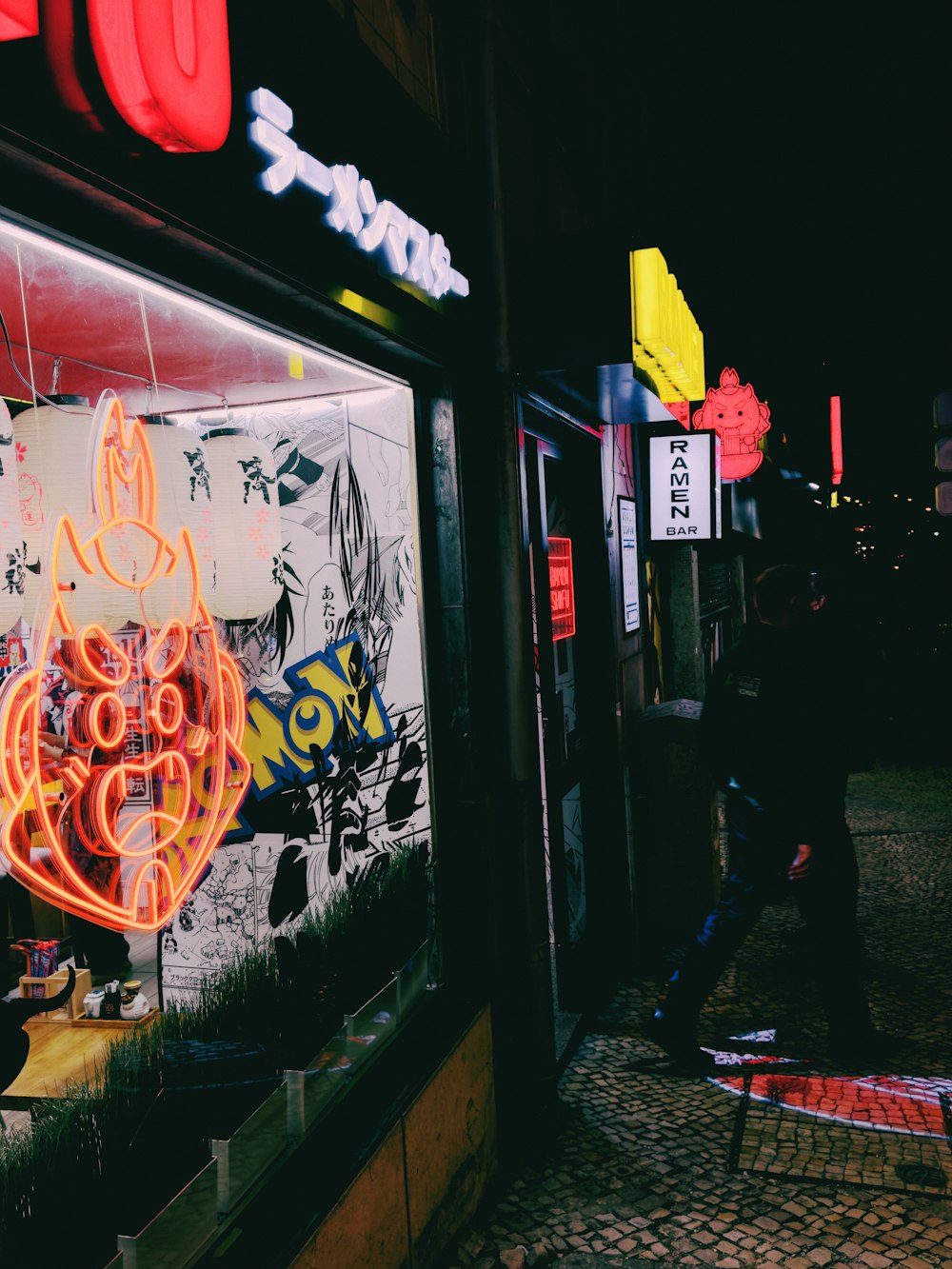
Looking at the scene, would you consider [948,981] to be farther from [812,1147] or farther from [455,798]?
[455,798]

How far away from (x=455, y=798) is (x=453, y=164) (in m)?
2.59

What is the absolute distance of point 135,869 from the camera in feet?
8.55

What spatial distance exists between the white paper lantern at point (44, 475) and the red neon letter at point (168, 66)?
710mm

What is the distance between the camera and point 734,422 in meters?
11.2

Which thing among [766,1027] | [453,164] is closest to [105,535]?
[453,164]

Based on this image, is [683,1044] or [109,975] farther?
[683,1044]

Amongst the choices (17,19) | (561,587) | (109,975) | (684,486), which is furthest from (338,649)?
(684,486)

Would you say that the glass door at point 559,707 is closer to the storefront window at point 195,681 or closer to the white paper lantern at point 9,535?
the storefront window at point 195,681

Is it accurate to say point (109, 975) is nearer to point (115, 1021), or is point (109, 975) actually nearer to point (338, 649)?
point (115, 1021)

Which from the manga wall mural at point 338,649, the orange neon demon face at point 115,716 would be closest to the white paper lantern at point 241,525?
the orange neon demon face at point 115,716

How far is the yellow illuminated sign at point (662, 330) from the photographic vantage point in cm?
437

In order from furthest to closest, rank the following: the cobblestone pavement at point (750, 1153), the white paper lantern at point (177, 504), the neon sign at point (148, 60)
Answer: the cobblestone pavement at point (750, 1153), the white paper lantern at point (177, 504), the neon sign at point (148, 60)

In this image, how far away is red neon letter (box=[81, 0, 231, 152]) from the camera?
193 centimetres

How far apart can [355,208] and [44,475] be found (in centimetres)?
136
